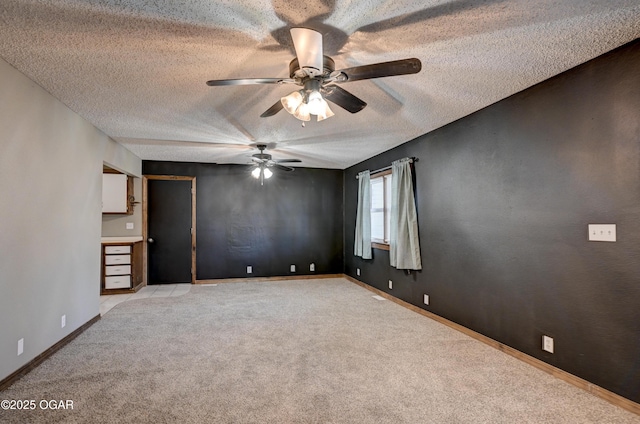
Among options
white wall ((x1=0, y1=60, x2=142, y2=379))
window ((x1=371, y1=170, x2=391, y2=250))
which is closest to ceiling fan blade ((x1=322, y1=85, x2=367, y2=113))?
white wall ((x1=0, y1=60, x2=142, y2=379))

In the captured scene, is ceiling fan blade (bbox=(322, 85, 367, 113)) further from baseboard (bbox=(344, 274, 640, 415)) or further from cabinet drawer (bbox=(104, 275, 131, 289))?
cabinet drawer (bbox=(104, 275, 131, 289))

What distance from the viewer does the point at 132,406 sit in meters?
2.25

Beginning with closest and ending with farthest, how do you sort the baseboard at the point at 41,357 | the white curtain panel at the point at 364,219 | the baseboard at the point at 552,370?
1. the baseboard at the point at 552,370
2. the baseboard at the point at 41,357
3. the white curtain panel at the point at 364,219

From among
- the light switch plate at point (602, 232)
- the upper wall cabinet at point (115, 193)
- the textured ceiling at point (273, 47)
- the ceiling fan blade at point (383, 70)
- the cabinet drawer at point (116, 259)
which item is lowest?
the cabinet drawer at point (116, 259)

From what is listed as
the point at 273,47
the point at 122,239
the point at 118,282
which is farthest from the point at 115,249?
the point at 273,47

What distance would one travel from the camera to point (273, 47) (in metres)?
2.27

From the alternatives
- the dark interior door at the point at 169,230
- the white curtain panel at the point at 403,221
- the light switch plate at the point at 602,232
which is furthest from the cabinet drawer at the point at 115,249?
the light switch plate at the point at 602,232

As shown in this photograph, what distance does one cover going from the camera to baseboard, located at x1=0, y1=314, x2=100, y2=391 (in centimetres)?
248

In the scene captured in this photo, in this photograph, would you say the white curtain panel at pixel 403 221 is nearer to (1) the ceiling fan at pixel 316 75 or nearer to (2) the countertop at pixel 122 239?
(1) the ceiling fan at pixel 316 75

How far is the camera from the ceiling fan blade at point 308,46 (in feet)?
5.91

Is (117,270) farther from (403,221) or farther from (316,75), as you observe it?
(316,75)

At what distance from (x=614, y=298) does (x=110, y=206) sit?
268 inches

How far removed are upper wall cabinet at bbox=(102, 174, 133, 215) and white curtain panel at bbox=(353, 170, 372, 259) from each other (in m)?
4.21

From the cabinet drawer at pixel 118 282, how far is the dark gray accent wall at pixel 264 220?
4.13 ft
